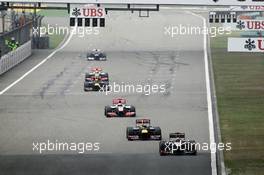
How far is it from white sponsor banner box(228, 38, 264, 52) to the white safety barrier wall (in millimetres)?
28008

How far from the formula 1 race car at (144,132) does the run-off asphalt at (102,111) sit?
454 mm

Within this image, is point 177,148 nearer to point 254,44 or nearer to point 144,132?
point 144,132

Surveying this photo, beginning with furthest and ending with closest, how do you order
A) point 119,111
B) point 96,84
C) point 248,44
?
point 96,84, point 119,111, point 248,44

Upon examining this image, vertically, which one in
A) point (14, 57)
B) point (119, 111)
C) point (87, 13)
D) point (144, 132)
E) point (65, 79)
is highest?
point (87, 13)

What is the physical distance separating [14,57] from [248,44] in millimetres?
34172

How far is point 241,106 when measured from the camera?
47844 mm

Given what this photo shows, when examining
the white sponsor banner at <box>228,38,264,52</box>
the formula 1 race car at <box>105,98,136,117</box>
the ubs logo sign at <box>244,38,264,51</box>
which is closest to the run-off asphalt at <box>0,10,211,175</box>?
the formula 1 race car at <box>105,98,136,117</box>

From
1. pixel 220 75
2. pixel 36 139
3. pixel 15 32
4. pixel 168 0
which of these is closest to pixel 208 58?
pixel 220 75

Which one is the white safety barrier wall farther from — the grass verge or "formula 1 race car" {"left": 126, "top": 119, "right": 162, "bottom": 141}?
"formula 1 race car" {"left": 126, "top": 119, "right": 162, "bottom": 141}

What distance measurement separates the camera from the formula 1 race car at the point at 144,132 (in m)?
38.0

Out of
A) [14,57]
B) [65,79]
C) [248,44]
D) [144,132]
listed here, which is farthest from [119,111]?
[14,57]

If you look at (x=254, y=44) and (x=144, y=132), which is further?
(x=144, y=132)

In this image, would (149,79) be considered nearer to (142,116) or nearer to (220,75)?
(220,75)

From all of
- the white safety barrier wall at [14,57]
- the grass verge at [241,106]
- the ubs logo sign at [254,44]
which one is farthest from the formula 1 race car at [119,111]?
the white safety barrier wall at [14,57]
